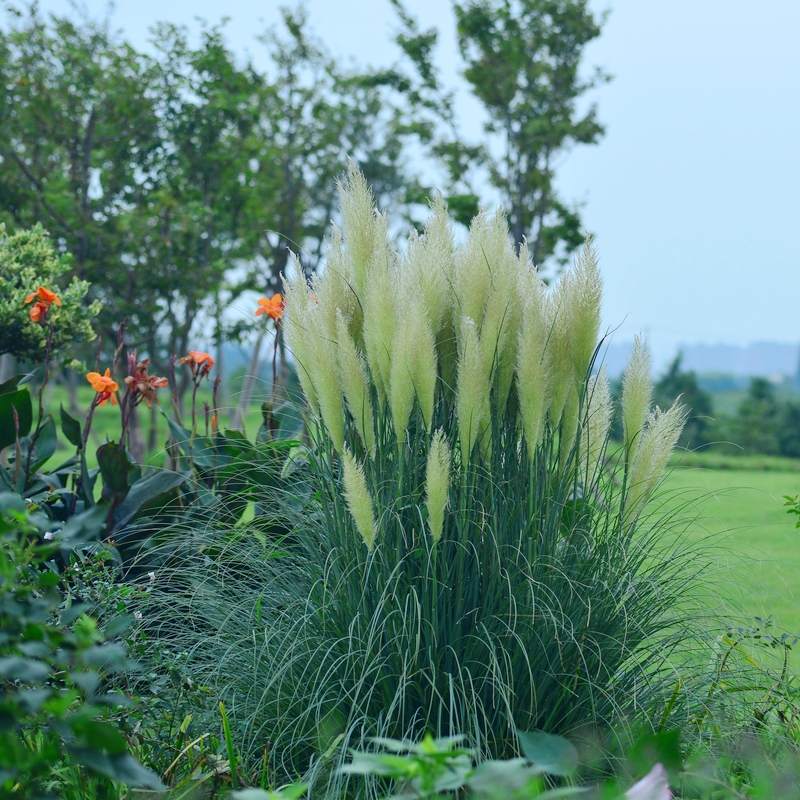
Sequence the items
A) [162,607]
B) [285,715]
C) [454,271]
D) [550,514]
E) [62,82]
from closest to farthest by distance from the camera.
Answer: [285,715] → [550,514] → [454,271] → [162,607] → [62,82]

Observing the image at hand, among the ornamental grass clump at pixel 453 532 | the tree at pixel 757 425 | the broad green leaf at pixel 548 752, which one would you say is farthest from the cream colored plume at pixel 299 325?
the tree at pixel 757 425

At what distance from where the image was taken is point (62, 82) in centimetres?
1011

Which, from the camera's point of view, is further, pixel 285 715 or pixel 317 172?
pixel 317 172

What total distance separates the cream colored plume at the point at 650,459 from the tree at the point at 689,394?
1626cm

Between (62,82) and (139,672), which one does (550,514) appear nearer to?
(139,672)

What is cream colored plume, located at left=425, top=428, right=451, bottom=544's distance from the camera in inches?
70.4

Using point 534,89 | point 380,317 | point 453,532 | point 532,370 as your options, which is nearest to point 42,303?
point 380,317

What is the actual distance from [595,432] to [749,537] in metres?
4.43

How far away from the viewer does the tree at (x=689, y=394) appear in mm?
18359

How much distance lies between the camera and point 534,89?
13.5 meters

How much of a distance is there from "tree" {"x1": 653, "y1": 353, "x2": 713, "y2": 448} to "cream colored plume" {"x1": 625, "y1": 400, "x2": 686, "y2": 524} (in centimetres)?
1626

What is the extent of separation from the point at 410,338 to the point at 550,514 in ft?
1.93

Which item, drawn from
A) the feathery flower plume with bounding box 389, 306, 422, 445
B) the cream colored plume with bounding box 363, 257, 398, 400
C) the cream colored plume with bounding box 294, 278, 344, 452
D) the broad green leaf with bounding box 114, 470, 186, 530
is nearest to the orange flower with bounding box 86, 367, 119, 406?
the broad green leaf with bounding box 114, 470, 186, 530

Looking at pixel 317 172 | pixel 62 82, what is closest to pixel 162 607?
pixel 62 82
